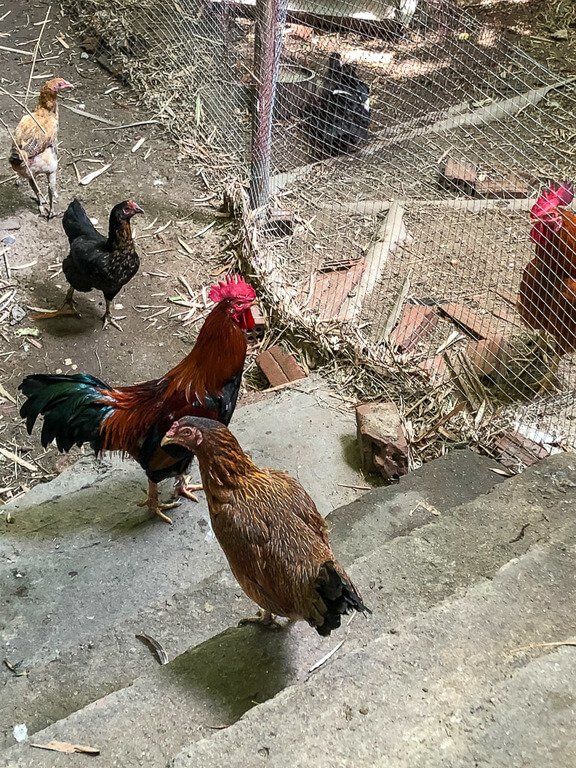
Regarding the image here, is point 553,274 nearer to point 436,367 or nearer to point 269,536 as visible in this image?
point 436,367

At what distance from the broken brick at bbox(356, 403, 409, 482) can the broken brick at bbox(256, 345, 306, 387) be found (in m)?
0.78

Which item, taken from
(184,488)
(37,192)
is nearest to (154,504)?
(184,488)

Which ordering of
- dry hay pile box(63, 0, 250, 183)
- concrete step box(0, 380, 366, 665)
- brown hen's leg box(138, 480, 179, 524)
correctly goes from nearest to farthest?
concrete step box(0, 380, 366, 665)
brown hen's leg box(138, 480, 179, 524)
dry hay pile box(63, 0, 250, 183)

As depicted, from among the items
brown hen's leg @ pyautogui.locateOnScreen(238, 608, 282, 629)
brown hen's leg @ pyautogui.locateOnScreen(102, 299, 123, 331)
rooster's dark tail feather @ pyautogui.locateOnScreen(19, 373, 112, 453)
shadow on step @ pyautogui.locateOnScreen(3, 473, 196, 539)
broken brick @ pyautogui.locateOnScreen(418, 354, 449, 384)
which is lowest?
shadow on step @ pyautogui.locateOnScreen(3, 473, 196, 539)

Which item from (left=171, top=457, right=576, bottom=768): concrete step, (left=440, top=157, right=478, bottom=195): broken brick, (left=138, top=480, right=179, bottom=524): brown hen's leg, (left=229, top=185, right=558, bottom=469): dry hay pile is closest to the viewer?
(left=171, top=457, right=576, bottom=768): concrete step

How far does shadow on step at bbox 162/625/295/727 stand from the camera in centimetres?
221

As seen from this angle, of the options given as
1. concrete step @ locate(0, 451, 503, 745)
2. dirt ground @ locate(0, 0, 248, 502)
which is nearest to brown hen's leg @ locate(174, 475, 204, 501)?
dirt ground @ locate(0, 0, 248, 502)

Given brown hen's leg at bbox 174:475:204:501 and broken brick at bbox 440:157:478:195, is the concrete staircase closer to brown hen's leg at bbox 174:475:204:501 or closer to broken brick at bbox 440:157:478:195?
brown hen's leg at bbox 174:475:204:501

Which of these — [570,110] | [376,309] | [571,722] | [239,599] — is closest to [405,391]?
[376,309]

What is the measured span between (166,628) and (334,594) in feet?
2.86

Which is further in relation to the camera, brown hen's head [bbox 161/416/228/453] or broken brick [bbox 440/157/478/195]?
broken brick [bbox 440/157/478/195]

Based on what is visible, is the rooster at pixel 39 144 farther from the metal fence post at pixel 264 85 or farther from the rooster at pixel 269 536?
the rooster at pixel 269 536

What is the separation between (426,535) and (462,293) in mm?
2701

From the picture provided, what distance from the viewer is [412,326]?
4723 mm
